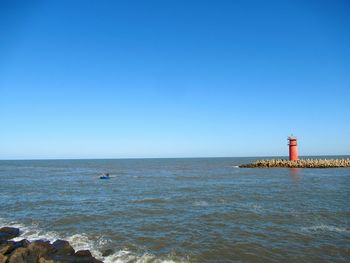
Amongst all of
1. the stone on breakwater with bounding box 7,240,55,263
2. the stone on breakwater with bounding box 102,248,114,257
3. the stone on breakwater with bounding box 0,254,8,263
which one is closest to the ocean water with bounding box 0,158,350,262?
the stone on breakwater with bounding box 102,248,114,257

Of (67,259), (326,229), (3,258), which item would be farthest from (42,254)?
(326,229)

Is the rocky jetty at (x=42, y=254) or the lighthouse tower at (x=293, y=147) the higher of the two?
the lighthouse tower at (x=293, y=147)

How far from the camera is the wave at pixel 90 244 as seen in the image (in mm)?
14023

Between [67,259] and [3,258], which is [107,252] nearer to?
[67,259]

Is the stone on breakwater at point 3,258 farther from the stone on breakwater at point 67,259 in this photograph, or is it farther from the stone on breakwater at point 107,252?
the stone on breakwater at point 107,252

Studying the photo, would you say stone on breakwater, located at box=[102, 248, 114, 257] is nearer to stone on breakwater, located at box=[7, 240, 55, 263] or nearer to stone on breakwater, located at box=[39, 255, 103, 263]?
stone on breakwater, located at box=[39, 255, 103, 263]

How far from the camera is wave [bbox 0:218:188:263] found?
1402 cm

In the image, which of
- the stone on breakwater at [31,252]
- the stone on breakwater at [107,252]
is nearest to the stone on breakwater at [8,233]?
the stone on breakwater at [31,252]

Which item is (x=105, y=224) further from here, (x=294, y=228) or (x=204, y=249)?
(x=294, y=228)

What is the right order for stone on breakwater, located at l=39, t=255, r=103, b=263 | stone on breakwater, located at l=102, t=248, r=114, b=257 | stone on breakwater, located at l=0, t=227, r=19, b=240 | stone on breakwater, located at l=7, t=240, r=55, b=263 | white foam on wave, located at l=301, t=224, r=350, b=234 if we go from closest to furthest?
stone on breakwater, located at l=7, t=240, r=55, b=263 < stone on breakwater, located at l=39, t=255, r=103, b=263 < stone on breakwater, located at l=102, t=248, r=114, b=257 < stone on breakwater, located at l=0, t=227, r=19, b=240 < white foam on wave, located at l=301, t=224, r=350, b=234

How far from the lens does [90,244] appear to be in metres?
16.1

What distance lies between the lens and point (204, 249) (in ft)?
49.5

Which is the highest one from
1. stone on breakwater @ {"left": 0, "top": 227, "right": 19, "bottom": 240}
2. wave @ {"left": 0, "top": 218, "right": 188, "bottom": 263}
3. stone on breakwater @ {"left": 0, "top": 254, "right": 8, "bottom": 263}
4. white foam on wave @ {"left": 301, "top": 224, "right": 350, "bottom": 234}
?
white foam on wave @ {"left": 301, "top": 224, "right": 350, "bottom": 234}

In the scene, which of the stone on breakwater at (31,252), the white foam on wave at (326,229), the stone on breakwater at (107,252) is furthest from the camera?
the white foam on wave at (326,229)
